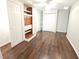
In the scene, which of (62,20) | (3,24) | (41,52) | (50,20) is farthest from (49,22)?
(3,24)

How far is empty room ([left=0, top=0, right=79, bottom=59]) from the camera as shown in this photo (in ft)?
7.82

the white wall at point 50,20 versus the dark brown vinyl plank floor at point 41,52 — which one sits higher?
the white wall at point 50,20

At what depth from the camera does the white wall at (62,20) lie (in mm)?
5626

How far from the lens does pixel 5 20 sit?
2.78 metres

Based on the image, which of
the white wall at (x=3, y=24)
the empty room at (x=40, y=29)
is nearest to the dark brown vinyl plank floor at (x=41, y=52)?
the empty room at (x=40, y=29)

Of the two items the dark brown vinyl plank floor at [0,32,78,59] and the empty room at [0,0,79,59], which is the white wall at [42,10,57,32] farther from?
the dark brown vinyl plank floor at [0,32,78,59]

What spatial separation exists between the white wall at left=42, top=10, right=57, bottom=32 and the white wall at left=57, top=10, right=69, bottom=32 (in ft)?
1.50

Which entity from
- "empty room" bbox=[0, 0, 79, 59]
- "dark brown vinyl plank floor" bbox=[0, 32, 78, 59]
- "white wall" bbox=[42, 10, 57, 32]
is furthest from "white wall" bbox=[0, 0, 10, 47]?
"white wall" bbox=[42, 10, 57, 32]

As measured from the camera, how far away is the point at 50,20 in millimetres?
6023

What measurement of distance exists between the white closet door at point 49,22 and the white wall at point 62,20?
46 cm

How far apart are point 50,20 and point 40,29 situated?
154cm

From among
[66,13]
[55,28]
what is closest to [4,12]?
[55,28]

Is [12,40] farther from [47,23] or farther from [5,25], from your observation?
[47,23]

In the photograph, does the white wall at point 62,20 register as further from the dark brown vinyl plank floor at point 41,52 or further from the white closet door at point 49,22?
the dark brown vinyl plank floor at point 41,52
